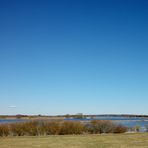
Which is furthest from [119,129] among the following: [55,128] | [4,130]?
[4,130]

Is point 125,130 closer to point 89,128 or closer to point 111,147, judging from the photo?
point 89,128

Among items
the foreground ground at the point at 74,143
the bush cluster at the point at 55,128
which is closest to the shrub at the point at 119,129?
the bush cluster at the point at 55,128

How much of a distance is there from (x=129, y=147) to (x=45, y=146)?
196 inches

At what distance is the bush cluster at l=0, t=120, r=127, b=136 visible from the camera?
88.4 ft

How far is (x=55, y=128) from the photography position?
2786 cm

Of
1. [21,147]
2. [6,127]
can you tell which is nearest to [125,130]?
[6,127]

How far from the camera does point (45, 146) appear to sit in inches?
668

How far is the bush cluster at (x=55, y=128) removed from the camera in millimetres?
26938

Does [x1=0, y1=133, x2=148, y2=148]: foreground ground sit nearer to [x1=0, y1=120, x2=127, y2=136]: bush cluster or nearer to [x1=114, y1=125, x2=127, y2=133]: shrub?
[x1=0, y1=120, x2=127, y2=136]: bush cluster

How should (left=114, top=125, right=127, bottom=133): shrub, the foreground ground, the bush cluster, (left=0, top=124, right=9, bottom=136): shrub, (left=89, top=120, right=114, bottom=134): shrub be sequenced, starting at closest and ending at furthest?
the foreground ground < (left=0, top=124, right=9, bottom=136): shrub < the bush cluster < (left=89, top=120, right=114, bottom=134): shrub < (left=114, top=125, right=127, bottom=133): shrub

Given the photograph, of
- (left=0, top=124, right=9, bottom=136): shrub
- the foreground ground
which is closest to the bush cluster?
(left=0, top=124, right=9, bottom=136): shrub

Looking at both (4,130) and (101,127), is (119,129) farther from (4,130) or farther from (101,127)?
(4,130)

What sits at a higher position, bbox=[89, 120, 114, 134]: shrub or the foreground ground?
bbox=[89, 120, 114, 134]: shrub

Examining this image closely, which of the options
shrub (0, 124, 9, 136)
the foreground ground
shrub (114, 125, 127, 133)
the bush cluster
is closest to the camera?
the foreground ground
